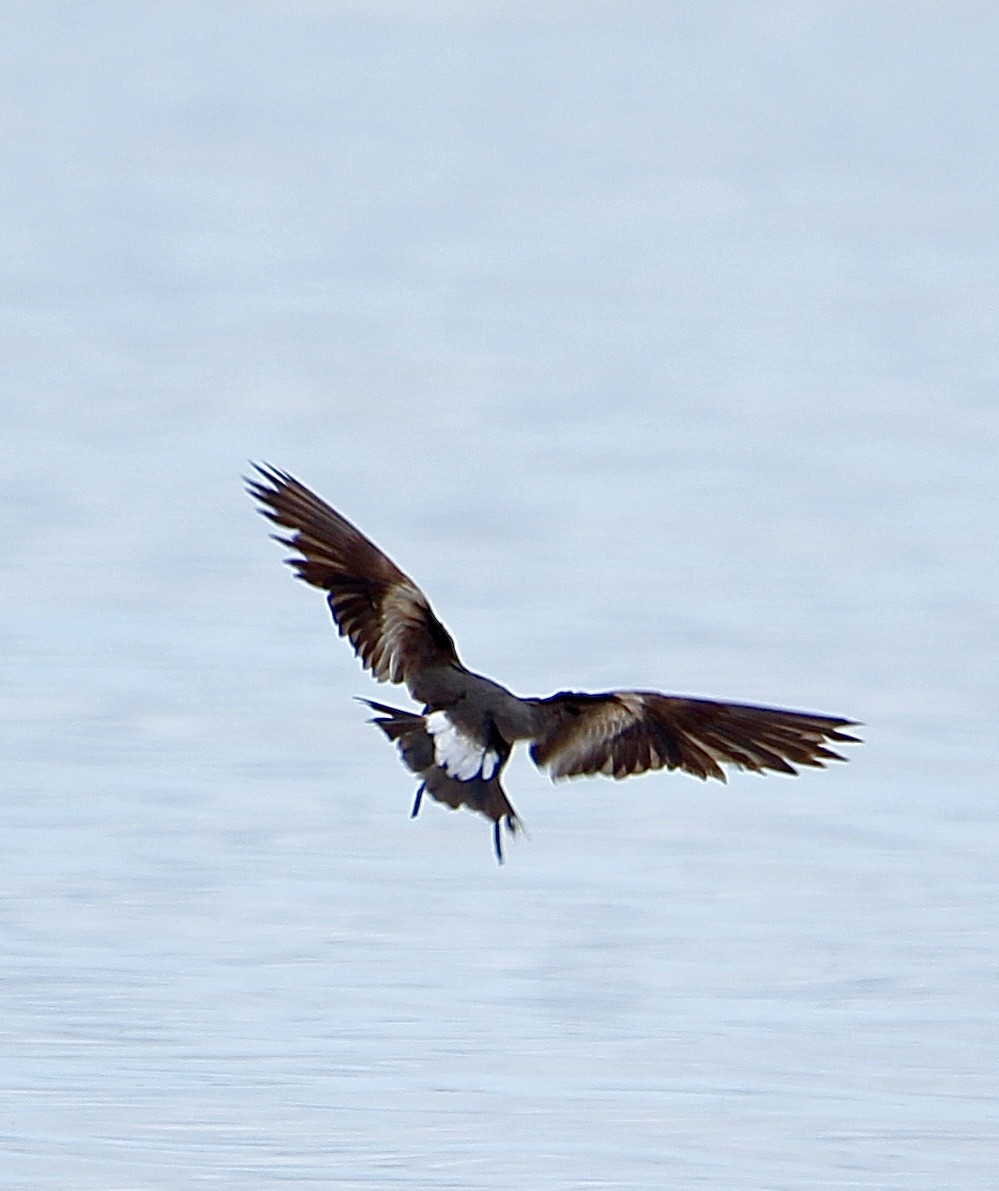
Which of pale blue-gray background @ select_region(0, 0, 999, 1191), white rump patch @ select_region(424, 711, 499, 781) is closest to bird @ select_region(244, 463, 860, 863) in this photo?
white rump patch @ select_region(424, 711, 499, 781)

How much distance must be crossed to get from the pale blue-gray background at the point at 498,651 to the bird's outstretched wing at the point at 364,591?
2.25ft

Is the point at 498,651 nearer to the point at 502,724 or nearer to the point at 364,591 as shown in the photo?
the point at 364,591

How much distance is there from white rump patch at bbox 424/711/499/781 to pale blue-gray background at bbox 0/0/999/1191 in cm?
58

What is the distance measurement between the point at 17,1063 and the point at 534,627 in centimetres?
363

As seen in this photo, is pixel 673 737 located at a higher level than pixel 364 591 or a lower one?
lower

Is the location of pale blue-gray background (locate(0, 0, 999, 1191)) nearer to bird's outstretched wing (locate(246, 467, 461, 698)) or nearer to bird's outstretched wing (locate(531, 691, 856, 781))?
bird's outstretched wing (locate(531, 691, 856, 781))

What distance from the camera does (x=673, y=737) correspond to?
5.72 meters

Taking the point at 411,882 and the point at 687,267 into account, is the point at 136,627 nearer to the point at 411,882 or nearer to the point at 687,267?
the point at 411,882

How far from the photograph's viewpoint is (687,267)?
671 inches

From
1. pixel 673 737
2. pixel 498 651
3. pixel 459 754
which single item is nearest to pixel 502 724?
pixel 459 754

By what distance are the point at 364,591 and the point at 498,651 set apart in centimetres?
255

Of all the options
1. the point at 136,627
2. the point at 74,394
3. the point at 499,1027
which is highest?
the point at 74,394

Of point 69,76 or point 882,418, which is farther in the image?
point 69,76

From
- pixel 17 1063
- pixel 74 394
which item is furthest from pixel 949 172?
pixel 17 1063
